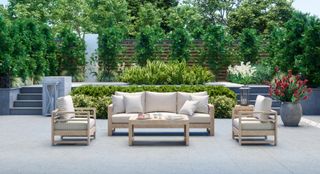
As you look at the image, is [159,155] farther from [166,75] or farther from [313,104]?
[313,104]

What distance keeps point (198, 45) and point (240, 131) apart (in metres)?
11.4

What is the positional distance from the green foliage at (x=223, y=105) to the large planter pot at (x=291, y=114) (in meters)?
1.98

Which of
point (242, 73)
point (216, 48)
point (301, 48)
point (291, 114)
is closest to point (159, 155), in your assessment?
point (291, 114)

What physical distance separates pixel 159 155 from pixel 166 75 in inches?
337

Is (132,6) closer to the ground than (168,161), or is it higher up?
higher up

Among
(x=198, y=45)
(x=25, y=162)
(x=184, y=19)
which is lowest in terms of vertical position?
(x=25, y=162)

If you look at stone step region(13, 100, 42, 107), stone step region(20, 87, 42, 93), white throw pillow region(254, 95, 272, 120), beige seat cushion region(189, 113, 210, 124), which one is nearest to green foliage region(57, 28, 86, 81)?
stone step region(20, 87, 42, 93)

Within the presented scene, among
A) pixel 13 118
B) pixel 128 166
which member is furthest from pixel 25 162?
pixel 13 118

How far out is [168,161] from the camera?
7730mm

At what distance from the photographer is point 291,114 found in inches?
502

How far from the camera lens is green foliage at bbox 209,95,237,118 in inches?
569

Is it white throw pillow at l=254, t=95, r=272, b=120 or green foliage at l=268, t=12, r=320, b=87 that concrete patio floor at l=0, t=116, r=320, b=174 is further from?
green foliage at l=268, t=12, r=320, b=87

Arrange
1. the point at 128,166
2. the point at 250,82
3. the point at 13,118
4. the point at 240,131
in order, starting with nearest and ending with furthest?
the point at 128,166, the point at 240,131, the point at 13,118, the point at 250,82

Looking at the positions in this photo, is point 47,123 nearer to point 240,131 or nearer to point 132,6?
point 240,131
